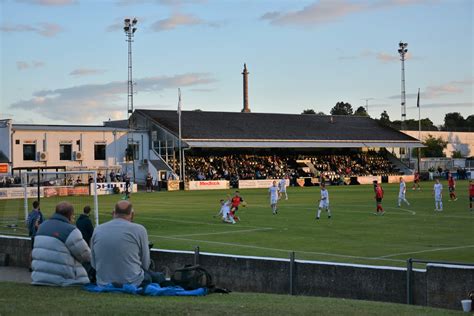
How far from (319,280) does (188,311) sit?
6248 millimetres

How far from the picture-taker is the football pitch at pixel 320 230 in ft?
78.5

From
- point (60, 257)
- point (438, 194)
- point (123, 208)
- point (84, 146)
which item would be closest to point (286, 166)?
point (84, 146)

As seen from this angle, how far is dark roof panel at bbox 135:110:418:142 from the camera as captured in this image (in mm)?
88000

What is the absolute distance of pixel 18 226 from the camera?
3300cm

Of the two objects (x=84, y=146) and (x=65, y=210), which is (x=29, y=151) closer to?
(x=84, y=146)

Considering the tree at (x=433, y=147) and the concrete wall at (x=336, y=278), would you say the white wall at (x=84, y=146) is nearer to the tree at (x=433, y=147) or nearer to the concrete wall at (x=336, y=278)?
the tree at (x=433, y=147)

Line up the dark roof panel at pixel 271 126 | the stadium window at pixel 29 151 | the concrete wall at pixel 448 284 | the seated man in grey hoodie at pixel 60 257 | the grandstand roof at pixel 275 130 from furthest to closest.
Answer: the dark roof panel at pixel 271 126, the grandstand roof at pixel 275 130, the stadium window at pixel 29 151, the concrete wall at pixel 448 284, the seated man in grey hoodie at pixel 60 257

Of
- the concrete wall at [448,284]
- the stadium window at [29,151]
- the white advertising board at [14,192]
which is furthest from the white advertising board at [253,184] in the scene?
the concrete wall at [448,284]

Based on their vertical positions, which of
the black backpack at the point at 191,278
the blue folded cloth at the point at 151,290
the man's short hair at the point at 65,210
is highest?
the man's short hair at the point at 65,210

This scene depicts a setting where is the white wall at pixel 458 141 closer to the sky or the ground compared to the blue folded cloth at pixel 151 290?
closer to the sky

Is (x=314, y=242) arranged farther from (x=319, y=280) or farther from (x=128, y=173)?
(x=128, y=173)

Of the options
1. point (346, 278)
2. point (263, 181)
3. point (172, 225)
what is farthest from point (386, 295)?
point (263, 181)

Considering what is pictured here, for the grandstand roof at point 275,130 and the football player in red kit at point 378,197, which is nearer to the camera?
the football player in red kit at point 378,197

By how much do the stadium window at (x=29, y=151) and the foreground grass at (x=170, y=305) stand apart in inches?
2624
